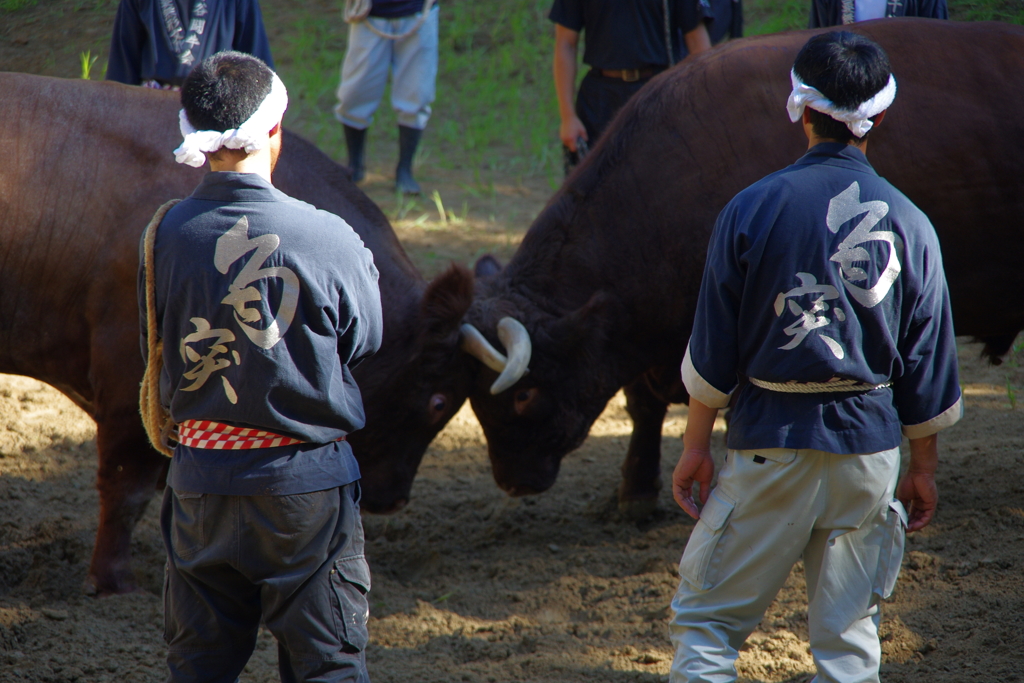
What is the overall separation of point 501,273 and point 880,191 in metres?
2.11

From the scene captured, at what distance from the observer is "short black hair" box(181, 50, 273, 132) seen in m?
2.23

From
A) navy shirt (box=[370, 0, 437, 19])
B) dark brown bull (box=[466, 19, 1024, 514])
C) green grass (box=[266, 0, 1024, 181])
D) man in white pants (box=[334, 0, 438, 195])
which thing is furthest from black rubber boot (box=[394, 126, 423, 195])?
dark brown bull (box=[466, 19, 1024, 514])

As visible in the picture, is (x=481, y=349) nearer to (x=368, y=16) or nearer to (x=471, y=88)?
(x=368, y=16)

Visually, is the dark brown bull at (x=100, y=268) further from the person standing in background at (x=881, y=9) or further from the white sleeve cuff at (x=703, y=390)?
the person standing in background at (x=881, y=9)

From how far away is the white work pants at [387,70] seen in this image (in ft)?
26.5

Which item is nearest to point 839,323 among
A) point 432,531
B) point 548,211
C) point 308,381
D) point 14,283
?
point 308,381

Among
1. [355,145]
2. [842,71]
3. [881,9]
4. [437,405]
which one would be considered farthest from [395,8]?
[842,71]

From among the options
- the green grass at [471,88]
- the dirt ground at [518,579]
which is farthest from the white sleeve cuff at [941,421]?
the green grass at [471,88]

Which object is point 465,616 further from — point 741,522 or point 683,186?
point 683,186

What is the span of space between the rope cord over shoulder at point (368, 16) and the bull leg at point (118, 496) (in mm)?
5258

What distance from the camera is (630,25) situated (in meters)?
5.48

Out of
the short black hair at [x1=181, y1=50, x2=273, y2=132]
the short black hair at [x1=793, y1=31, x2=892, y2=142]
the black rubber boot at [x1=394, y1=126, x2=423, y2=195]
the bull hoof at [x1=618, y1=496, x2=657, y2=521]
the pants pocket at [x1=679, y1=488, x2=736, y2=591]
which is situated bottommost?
the bull hoof at [x1=618, y1=496, x2=657, y2=521]

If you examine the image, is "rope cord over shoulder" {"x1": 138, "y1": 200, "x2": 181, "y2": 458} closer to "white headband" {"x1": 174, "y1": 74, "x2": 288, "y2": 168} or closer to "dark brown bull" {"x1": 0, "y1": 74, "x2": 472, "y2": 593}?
"white headband" {"x1": 174, "y1": 74, "x2": 288, "y2": 168}

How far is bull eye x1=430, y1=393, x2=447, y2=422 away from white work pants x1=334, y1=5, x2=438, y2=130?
479 centimetres
